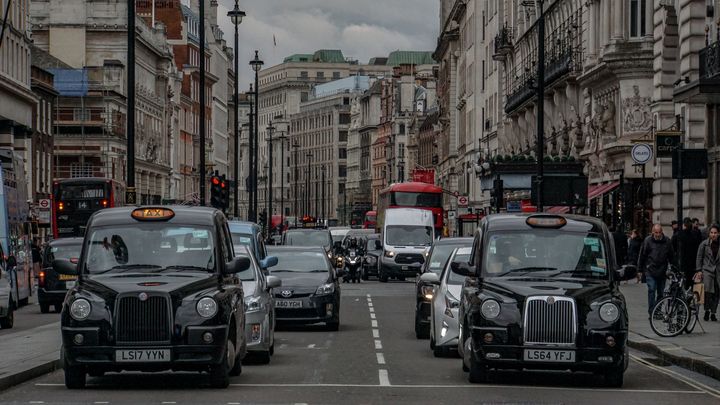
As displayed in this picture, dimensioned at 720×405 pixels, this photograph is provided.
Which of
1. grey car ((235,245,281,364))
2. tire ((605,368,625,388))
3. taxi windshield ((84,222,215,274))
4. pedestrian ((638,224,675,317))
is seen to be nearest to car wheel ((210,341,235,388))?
taxi windshield ((84,222,215,274))

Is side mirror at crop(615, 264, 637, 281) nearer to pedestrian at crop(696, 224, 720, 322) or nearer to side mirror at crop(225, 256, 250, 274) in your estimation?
side mirror at crop(225, 256, 250, 274)

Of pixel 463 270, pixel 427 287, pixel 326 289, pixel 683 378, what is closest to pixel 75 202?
pixel 326 289

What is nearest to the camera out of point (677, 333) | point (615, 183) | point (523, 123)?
point (677, 333)

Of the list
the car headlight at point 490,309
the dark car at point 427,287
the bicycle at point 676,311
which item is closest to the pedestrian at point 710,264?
the bicycle at point 676,311

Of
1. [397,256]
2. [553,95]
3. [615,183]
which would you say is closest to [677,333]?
[615,183]

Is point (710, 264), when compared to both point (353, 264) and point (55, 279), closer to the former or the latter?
point (55, 279)

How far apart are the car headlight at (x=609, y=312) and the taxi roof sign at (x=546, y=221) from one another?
1594mm

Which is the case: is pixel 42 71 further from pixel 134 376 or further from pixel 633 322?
pixel 134 376

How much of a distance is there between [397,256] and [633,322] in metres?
31.8

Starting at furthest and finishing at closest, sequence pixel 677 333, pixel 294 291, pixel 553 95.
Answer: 1. pixel 553 95
2. pixel 294 291
3. pixel 677 333

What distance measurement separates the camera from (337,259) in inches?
2224

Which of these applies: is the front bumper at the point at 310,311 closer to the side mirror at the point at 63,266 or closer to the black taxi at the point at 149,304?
the black taxi at the point at 149,304

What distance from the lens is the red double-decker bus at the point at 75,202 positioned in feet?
229

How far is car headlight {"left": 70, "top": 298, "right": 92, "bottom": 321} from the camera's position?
1708 centimetres
